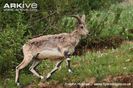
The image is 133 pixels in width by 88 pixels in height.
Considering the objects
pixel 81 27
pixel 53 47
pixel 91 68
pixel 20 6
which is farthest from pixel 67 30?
pixel 53 47

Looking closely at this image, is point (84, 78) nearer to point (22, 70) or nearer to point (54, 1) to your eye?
point (22, 70)

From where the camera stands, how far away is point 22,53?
51.4ft

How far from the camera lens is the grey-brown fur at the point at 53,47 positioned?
13.8 meters

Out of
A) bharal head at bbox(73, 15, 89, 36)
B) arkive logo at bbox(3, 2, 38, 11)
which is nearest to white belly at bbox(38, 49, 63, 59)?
bharal head at bbox(73, 15, 89, 36)

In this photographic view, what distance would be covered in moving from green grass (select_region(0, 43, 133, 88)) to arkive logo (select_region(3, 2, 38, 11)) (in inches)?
61.4

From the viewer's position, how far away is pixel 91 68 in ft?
48.4

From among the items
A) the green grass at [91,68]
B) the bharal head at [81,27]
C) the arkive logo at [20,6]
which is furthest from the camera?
the arkive logo at [20,6]

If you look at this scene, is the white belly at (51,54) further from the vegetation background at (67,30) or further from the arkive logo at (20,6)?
the arkive logo at (20,6)

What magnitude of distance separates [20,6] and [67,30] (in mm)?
2116

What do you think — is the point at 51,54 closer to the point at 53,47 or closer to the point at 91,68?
the point at 53,47

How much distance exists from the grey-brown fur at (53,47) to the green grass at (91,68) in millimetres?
438

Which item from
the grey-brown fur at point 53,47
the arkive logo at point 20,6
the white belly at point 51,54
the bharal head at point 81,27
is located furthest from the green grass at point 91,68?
the arkive logo at point 20,6

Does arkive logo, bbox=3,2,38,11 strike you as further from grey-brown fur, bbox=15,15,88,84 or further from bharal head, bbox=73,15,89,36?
bharal head, bbox=73,15,89,36

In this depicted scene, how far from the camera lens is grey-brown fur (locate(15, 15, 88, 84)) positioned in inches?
545
